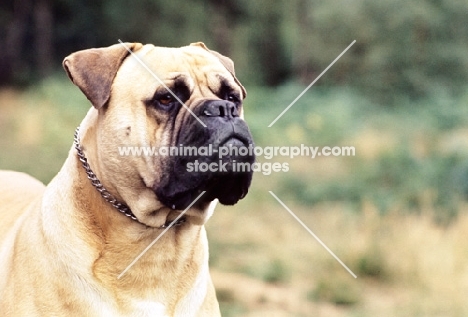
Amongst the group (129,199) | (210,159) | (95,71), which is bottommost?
(129,199)

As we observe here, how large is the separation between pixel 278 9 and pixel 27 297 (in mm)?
25480

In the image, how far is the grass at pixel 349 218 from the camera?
6211 millimetres

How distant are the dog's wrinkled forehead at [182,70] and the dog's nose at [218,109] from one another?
0.21 meters

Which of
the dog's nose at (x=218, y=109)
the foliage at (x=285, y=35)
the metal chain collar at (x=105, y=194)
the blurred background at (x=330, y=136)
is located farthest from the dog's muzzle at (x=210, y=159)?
the foliage at (x=285, y=35)

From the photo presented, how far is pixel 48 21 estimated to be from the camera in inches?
973

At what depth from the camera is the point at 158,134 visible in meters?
3.24

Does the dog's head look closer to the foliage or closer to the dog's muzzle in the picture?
the dog's muzzle

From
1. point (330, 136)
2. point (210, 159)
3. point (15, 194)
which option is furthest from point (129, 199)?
point (330, 136)

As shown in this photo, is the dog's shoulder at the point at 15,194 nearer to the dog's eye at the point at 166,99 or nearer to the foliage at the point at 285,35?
the dog's eye at the point at 166,99

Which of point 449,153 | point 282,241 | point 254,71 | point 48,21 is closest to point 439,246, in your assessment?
point 282,241

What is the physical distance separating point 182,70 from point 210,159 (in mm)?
503

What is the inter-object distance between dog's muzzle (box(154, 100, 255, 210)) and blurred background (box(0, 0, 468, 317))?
2.87 metres

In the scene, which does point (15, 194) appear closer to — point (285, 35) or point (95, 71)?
point (95, 71)

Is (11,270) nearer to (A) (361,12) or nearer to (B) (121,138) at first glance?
(B) (121,138)
